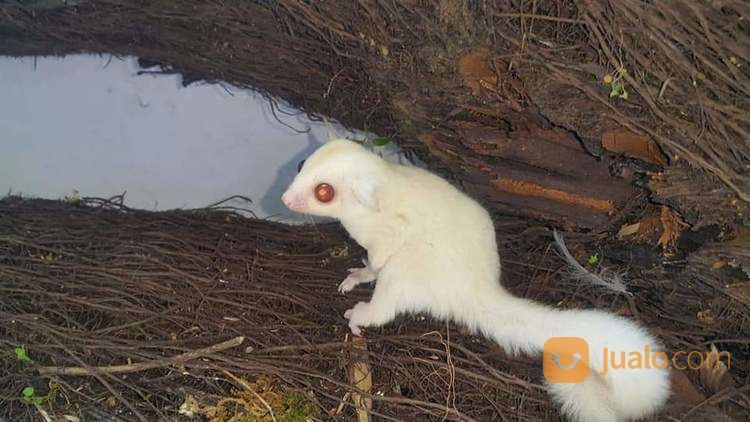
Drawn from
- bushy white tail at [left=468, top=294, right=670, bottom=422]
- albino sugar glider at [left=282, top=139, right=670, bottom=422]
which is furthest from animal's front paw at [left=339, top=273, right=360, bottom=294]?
bushy white tail at [left=468, top=294, right=670, bottom=422]

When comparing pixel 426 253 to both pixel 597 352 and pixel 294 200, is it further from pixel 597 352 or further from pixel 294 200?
pixel 597 352

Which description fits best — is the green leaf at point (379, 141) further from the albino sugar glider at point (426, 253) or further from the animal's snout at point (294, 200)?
the animal's snout at point (294, 200)

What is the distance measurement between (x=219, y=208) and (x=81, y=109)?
914 mm

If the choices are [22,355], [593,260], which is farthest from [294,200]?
[593,260]

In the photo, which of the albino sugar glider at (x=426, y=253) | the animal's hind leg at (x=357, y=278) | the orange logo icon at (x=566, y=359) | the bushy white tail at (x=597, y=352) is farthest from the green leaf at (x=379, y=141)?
the orange logo icon at (x=566, y=359)

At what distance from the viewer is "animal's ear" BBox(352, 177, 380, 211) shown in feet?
6.48

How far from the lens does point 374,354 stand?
199cm

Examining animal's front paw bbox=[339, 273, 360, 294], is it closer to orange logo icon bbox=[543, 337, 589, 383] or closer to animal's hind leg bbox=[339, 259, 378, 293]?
animal's hind leg bbox=[339, 259, 378, 293]

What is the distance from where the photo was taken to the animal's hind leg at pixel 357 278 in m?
2.23

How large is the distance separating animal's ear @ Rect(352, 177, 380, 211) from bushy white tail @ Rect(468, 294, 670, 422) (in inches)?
18.9

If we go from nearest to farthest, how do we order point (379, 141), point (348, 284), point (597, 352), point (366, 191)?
point (597, 352) → point (366, 191) → point (348, 284) → point (379, 141)

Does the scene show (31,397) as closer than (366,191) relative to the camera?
Yes

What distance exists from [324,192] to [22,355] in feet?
3.30

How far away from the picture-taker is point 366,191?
1974 mm
